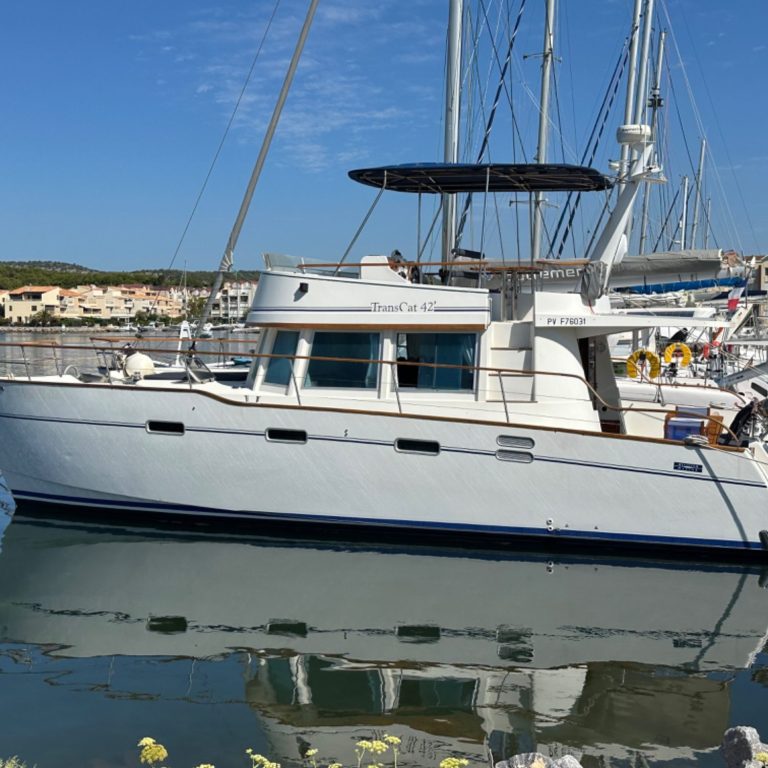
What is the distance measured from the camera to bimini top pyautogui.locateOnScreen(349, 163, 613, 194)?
992 cm

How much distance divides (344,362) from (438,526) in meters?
2.19

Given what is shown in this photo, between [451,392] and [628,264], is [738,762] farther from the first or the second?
[628,264]

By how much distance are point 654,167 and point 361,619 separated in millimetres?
6454

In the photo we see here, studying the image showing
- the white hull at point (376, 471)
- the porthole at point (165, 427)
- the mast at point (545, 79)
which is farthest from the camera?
the mast at point (545, 79)

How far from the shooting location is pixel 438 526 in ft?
30.5

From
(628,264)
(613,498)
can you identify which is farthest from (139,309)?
(613,498)

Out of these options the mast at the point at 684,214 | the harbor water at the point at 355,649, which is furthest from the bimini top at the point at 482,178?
the mast at the point at 684,214

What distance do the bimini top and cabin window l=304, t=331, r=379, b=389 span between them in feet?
7.03

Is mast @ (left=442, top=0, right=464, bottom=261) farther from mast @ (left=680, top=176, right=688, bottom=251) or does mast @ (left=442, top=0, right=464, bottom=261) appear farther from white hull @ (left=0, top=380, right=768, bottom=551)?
mast @ (left=680, top=176, right=688, bottom=251)

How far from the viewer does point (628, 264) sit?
1783cm

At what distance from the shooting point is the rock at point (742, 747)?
4344mm

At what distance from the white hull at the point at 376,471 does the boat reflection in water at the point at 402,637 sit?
0.45 m

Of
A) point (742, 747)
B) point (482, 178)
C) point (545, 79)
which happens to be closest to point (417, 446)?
point (482, 178)

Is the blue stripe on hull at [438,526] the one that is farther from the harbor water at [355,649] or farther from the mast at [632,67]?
the mast at [632,67]
